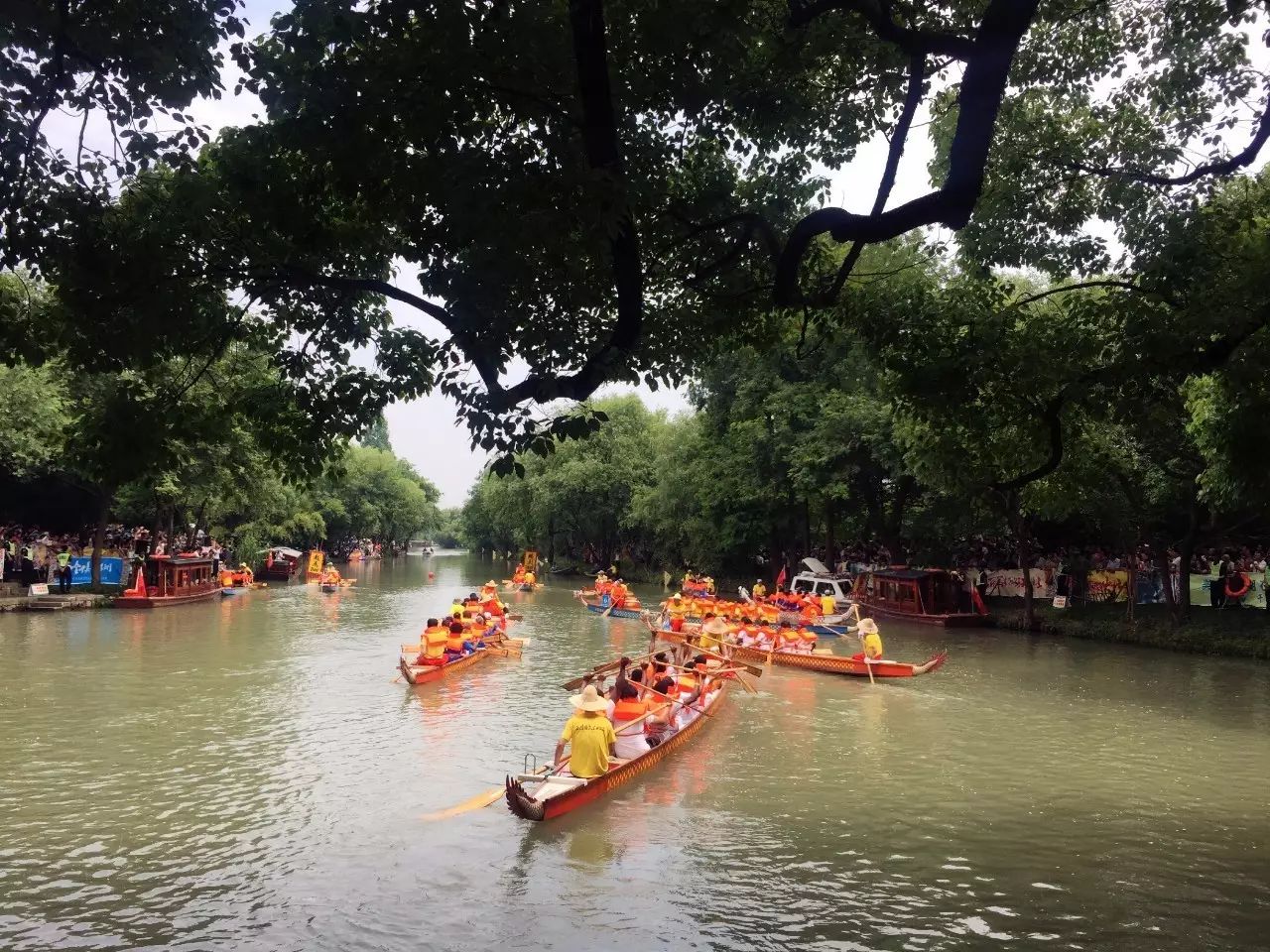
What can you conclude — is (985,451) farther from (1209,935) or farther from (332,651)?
(332,651)

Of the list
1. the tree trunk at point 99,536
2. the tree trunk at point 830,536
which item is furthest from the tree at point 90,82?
the tree trunk at point 830,536

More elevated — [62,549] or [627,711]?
[62,549]

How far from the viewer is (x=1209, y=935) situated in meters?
7.41

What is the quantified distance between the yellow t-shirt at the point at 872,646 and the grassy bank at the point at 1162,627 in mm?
9853

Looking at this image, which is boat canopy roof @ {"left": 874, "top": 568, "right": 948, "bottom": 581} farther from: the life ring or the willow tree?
the willow tree

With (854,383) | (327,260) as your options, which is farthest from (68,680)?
(854,383)

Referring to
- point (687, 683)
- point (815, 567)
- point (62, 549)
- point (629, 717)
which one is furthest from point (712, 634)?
point (62, 549)

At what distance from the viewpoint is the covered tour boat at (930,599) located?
2948 cm

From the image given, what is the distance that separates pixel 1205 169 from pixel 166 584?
102 feet

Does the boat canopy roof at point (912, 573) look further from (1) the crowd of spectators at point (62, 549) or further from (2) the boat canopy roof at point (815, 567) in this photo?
(1) the crowd of spectators at point (62, 549)

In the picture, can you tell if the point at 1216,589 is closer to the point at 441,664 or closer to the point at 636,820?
the point at 441,664

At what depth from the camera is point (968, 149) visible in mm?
4551

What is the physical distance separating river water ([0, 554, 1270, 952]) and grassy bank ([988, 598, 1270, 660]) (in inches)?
145

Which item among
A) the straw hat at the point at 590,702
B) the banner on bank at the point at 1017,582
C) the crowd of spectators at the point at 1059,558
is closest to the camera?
the straw hat at the point at 590,702
